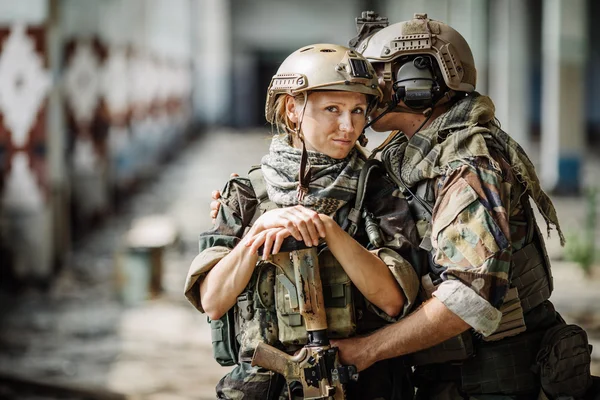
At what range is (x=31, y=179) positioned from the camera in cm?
924

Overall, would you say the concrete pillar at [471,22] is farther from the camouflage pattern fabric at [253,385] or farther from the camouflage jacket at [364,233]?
the camouflage pattern fabric at [253,385]

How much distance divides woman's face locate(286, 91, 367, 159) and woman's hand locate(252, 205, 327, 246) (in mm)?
266

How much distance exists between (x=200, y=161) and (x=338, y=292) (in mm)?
20208

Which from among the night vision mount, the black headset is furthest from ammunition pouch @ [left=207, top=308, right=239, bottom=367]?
the night vision mount

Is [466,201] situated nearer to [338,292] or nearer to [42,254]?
[338,292]

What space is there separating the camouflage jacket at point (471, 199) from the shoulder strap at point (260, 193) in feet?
1.35

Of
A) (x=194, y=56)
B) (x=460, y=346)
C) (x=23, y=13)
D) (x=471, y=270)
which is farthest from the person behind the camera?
(x=194, y=56)

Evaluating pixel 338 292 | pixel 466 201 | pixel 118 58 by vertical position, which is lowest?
pixel 338 292

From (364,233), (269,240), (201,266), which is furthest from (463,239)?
(201,266)

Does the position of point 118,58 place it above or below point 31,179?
above

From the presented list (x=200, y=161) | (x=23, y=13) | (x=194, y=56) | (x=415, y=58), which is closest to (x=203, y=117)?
(x=194, y=56)

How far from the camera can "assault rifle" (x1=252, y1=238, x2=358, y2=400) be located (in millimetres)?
2770

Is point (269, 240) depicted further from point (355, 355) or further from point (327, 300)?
point (355, 355)

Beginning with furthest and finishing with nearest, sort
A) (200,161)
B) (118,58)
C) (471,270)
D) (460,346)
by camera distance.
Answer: (200,161) → (118,58) → (460,346) → (471,270)
